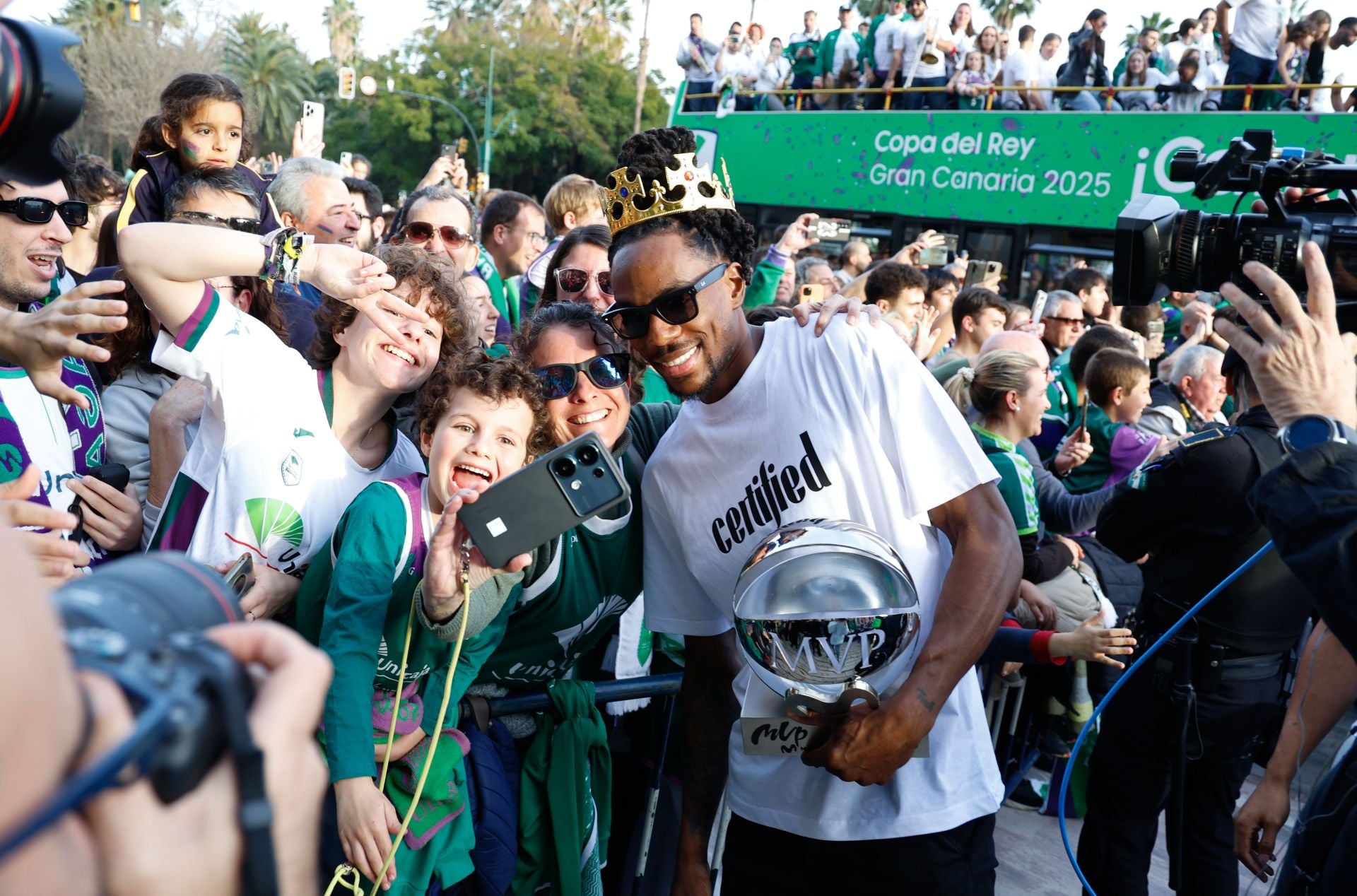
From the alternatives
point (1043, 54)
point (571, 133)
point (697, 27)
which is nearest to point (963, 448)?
point (1043, 54)

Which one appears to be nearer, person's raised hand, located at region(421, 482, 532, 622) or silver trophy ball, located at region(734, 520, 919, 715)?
silver trophy ball, located at region(734, 520, 919, 715)

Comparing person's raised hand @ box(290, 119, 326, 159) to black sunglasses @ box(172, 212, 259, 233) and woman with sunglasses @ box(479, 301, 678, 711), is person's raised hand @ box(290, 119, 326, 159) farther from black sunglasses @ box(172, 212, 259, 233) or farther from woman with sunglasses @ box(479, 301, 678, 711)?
woman with sunglasses @ box(479, 301, 678, 711)

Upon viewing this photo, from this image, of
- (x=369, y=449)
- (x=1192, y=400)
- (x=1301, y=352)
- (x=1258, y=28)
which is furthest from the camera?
(x=1258, y=28)

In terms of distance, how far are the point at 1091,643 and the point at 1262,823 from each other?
641 millimetres

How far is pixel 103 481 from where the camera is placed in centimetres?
262

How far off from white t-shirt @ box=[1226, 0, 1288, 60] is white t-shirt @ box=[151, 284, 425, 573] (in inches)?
500

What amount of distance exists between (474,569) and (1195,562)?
2.64 meters

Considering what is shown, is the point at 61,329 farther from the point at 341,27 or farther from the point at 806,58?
the point at 341,27

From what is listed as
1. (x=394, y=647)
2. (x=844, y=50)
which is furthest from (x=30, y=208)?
(x=844, y=50)

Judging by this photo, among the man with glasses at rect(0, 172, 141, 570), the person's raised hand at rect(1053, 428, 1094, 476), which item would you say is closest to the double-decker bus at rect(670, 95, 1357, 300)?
the person's raised hand at rect(1053, 428, 1094, 476)

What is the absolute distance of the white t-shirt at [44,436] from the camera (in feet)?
7.98

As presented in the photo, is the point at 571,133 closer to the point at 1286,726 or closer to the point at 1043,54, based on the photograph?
the point at 1043,54

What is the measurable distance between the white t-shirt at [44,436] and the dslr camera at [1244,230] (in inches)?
94.9

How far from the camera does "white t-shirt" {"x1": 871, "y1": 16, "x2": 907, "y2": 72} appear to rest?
1512 centimetres
